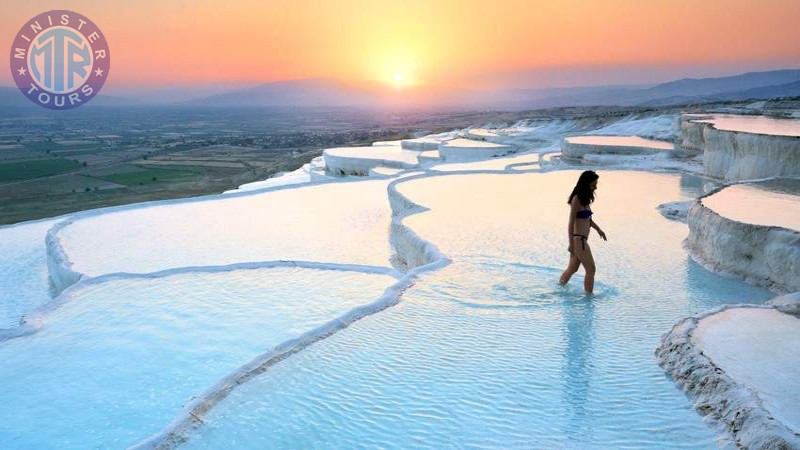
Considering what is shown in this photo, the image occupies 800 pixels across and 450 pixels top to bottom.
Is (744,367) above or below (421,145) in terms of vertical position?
below

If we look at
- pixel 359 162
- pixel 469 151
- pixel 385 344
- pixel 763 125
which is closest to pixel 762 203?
pixel 385 344

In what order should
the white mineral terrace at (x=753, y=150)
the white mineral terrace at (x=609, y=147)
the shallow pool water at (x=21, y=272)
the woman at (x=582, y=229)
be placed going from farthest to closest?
the white mineral terrace at (x=609, y=147) → the white mineral terrace at (x=753, y=150) → the shallow pool water at (x=21, y=272) → the woman at (x=582, y=229)

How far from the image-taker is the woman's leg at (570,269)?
442 cm

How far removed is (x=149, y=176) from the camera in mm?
36969

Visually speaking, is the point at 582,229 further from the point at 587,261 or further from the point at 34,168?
the point at 34,168

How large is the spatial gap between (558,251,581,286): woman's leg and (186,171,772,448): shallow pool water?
0.21 ft

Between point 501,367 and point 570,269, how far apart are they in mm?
1526

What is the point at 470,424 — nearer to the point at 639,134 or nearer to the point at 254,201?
the point at 254,201

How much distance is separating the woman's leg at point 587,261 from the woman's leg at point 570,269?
0.23 feet

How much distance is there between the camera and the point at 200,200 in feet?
35.2

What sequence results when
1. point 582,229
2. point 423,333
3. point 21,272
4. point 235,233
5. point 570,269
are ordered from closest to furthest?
point 423,333 < point 582,229 < point 570,269 < point 21,272 < point 235,233

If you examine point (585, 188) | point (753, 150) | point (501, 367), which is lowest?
point (501, 367)

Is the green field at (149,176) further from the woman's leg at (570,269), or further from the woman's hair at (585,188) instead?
the woman's hair at (585,188)

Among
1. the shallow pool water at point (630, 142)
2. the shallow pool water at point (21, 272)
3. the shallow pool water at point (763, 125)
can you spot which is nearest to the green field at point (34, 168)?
the shallow pool water at point (21, 272)
